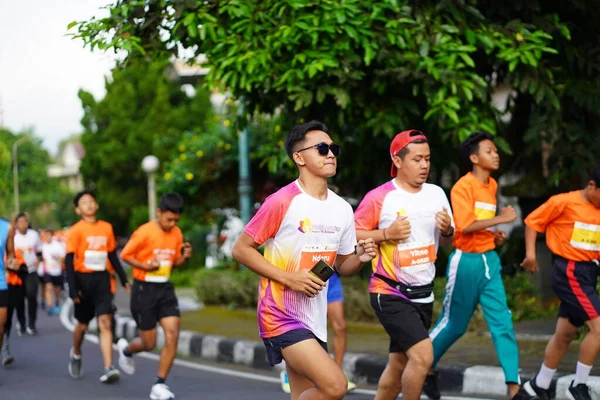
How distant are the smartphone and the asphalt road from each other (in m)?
3.12

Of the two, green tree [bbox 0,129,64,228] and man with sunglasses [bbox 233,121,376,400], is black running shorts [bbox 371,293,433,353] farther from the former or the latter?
green tree [bbox 0,129,64,228]

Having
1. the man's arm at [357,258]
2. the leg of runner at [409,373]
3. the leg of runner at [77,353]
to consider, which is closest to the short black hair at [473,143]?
the leg of runner at [409,373]

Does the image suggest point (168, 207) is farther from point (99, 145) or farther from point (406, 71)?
point (99, 145)

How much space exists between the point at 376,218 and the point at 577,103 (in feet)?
17.0

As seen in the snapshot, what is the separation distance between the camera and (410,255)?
20.8 ft

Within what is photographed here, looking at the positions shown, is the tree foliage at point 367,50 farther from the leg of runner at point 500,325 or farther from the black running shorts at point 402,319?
the black running shorts at point 402,319

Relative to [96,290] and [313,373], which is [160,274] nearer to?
[96,290]

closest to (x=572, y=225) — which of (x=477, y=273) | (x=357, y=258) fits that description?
(x=477, y=273)

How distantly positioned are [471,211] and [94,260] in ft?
13.1

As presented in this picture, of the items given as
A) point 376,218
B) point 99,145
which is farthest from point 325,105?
point 99,145

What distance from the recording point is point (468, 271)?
7117mm

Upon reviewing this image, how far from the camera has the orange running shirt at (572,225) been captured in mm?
6984

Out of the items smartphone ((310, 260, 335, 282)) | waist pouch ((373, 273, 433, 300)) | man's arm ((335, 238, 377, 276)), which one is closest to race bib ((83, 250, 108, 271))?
waist pouch ((373, 273, 433, 300))

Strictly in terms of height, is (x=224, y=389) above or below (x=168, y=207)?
below
